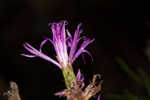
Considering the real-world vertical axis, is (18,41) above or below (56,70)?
above

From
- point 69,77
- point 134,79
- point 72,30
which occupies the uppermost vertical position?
point 69,77

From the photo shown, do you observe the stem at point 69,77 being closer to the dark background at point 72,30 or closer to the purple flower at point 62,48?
the purple flower at point 62,48

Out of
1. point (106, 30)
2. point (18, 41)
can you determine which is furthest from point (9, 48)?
point (106, 30)

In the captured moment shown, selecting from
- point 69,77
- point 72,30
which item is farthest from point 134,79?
point 69,77

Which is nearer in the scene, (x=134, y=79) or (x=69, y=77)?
(x=69, y=77)

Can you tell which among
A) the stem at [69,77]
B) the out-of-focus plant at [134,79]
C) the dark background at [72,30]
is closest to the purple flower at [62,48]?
the stem at [69,77]

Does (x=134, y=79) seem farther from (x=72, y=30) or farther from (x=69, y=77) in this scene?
(x=69, y=77)

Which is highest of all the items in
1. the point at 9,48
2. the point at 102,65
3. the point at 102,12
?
the point at 102,12

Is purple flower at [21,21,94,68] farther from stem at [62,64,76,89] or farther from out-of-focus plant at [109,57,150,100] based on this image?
out-of-focus plant at [109,57,150,100]

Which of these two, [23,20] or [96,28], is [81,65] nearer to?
[96,28]
